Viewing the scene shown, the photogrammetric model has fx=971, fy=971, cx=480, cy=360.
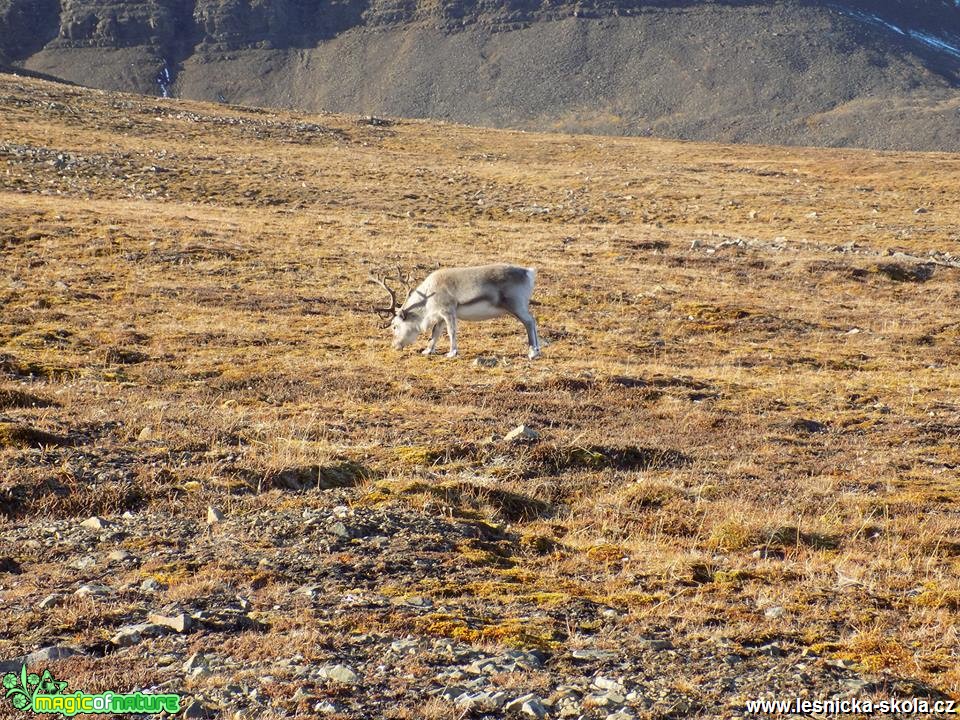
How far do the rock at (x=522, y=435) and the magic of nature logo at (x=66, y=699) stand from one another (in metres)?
7.02

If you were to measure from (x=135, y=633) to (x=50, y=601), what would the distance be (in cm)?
82

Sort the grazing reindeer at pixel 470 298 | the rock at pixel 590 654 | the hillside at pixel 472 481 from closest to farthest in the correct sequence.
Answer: the hillside at pixel 472 481 < the rock at pixel 590 654 < the grazing reindeer at pixel 470 298

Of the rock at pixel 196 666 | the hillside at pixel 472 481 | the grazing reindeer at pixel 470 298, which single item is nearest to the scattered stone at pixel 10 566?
the hillside at pixel 472 481

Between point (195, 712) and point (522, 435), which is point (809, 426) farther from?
point (195, 712)

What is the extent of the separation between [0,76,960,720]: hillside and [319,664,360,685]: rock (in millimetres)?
18

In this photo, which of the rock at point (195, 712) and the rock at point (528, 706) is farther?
the rock at point (528, 706)

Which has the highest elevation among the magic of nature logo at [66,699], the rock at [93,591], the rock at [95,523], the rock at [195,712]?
the magic of nature logo at [66,699]

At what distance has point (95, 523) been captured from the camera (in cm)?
817

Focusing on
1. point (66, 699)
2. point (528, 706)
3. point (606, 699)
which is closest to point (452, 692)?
point (528, 706)

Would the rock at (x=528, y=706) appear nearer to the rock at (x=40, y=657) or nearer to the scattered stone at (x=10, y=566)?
the rock at (x=40, y=657)

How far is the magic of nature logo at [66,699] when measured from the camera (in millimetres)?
5055

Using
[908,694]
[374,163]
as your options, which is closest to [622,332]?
[908,694]

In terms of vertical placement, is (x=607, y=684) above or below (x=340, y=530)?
above

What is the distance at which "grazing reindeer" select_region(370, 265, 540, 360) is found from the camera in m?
18.8
